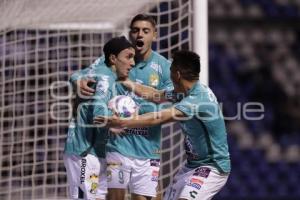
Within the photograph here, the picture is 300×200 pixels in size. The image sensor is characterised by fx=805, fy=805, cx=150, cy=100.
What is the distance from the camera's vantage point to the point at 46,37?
20.9 ft

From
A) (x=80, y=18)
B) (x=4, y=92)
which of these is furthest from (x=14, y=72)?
(x=80, y=18)

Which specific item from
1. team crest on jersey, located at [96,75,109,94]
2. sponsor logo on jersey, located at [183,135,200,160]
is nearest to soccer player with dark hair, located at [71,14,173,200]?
team crest on jersey, located at [96,75,109,94]

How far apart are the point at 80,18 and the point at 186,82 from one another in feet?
7.35

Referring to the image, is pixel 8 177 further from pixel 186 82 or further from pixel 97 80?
pixel 186 82

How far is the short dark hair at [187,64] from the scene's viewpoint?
4.06 meters

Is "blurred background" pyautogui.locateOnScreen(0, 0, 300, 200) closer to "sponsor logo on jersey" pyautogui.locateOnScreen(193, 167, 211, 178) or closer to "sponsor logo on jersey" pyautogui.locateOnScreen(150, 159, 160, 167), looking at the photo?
"sponsor logo on jersey" pyautogui.locateOnScreen(150, 159, 160, 167)

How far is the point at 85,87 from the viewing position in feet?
15.0

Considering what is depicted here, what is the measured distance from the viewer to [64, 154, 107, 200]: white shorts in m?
4.61

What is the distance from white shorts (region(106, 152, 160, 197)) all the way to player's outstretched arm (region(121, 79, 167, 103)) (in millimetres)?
377

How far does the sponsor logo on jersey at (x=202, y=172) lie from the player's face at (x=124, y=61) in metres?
0.84

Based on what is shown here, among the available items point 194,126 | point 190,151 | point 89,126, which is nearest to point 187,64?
point 194,126

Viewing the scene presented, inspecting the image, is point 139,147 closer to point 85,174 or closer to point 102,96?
point 85,174

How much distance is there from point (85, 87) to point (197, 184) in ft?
3.11

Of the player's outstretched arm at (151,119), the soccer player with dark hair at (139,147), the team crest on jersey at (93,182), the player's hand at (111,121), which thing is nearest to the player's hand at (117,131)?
the soccer player with dark hair at (139,147)
